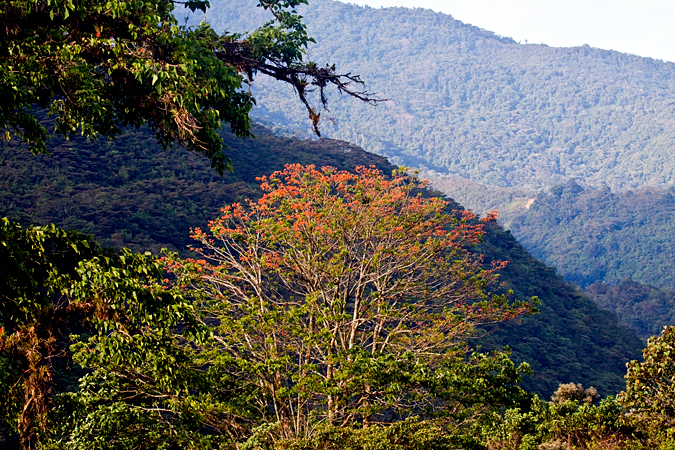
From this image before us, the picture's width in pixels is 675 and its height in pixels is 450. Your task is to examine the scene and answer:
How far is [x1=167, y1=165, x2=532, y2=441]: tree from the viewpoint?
34.0ft

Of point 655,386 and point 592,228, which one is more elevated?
point 655,386

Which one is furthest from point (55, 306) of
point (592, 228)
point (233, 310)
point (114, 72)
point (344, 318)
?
point (592, 228)

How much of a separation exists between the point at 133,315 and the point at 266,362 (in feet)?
16.1

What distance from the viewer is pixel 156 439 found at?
1017 centimetres

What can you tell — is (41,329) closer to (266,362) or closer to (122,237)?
(266,362)

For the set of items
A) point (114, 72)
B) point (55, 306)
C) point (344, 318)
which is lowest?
point (344, 318)

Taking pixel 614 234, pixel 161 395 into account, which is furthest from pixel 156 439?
pixel 614 234

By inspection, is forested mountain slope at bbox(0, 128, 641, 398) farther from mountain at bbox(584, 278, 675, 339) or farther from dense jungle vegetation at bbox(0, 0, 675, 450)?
mountain at bbox(584, 278, 675, 339)

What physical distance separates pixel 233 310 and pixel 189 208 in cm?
3416

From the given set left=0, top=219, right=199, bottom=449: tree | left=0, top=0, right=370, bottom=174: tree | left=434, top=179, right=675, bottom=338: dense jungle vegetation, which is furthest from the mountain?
left=0, top=219, right=199, bottom=449: tree

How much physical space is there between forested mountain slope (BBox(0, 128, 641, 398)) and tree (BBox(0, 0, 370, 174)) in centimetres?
2480

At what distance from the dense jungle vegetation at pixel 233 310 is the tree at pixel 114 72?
2 cm

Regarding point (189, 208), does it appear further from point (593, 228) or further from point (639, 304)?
point (593, 228)

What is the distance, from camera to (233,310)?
12.1 m
